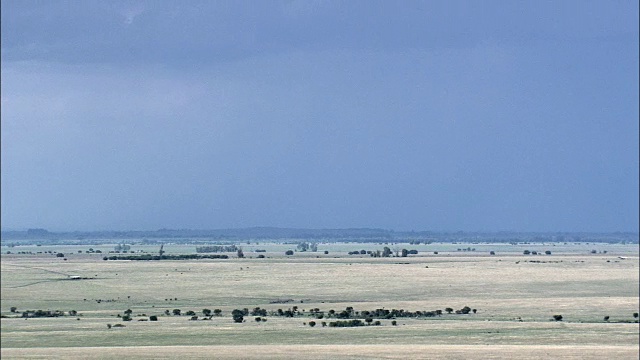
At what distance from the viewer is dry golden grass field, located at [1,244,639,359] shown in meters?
63.5

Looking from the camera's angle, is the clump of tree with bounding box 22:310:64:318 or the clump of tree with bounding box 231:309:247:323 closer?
the clump of tree with bounding box 22:310:64:318

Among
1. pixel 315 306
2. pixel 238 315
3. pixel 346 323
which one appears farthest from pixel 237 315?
pixel 315 306

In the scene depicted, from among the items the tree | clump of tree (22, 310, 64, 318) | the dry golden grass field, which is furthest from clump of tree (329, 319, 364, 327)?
clump of tree (22, 310, 64, 318)

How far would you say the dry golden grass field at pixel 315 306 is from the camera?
2499 inches

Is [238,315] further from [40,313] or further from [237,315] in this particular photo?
[40,313]

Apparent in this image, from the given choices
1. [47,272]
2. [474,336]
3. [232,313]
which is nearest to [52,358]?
[474,336]

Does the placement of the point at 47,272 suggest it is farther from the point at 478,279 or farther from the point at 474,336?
the point at 474,336

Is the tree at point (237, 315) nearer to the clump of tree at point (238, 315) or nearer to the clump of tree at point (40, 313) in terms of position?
the clump of tree at point (238, 315)

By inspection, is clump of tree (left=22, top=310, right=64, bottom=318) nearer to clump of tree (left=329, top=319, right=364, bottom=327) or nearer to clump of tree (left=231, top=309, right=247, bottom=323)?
clump of tree (left=231, top=309, right=247, bottom=323)

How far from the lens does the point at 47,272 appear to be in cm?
12162

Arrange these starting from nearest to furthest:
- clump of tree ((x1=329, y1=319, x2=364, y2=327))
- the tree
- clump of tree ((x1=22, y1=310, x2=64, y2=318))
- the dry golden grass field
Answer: the dry golden grass field → clump of tree ((x1=329, y1=319, x2=364, y2=327)) → clump of tree ((x1=22, y1=310, x2=64, y2=318)) → the tree

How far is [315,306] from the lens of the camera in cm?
10225

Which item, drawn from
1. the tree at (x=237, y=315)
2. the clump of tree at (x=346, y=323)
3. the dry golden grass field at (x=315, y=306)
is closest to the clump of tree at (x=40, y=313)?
the dry golden grass field at (x=315, y=306)

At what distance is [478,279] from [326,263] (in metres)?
41.8
